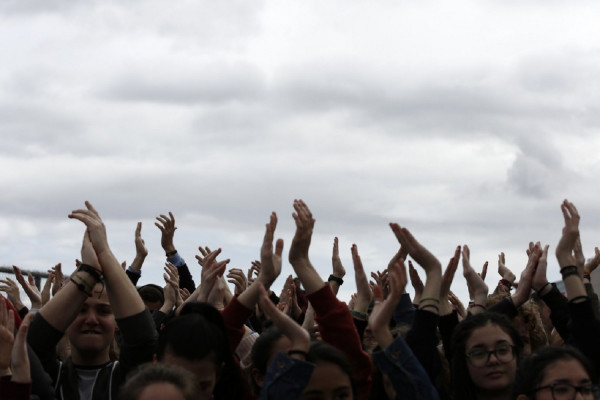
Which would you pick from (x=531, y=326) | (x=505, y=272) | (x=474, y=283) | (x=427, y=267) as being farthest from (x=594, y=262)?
(x=427, y=267)

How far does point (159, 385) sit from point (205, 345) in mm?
878

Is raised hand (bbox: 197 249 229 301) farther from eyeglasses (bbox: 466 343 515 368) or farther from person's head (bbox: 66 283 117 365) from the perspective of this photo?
eyeglasses (bbox: 466 343 515 368)

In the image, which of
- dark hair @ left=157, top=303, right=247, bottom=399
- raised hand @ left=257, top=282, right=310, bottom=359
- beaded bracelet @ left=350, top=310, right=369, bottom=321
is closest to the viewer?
raised hand @ left=257, top=282, right=310, bottom=359

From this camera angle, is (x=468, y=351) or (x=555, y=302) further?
(x=555, y=302)

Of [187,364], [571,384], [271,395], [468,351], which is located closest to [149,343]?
[187,364]

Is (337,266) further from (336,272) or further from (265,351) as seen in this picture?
(265,351)

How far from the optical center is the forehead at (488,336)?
4770 mm

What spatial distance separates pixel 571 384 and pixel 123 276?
2.25m

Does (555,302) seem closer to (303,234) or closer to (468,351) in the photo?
(468,351)

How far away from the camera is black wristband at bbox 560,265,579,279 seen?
5355 mm

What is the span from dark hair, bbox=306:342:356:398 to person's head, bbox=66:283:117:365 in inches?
49.5

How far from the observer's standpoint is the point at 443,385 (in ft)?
17.5

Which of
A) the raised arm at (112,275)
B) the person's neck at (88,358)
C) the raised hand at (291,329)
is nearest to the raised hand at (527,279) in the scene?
the raised hand at (291,329)

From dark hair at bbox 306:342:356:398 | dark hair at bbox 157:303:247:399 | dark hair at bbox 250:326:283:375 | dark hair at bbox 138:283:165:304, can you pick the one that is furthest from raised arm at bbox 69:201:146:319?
dark hair at bbox 138:283:165:304
